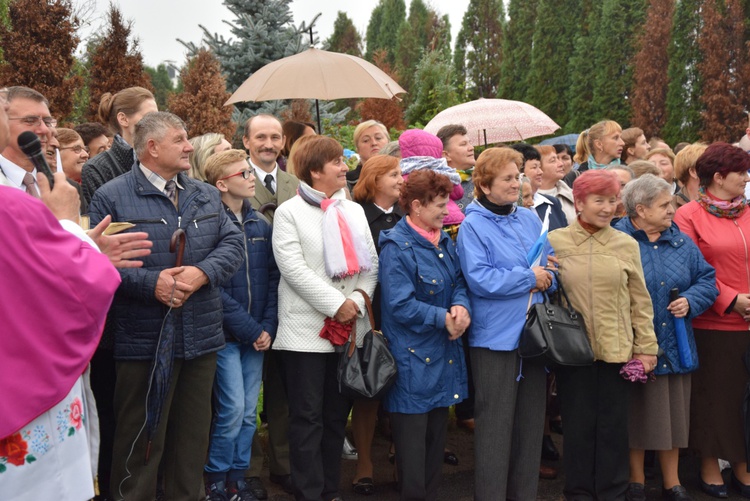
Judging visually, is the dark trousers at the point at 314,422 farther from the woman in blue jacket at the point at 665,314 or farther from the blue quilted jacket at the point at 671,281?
the blue quilted jacket at the point at 671,281

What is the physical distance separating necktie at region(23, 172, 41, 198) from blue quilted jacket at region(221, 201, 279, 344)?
1489 millimetres

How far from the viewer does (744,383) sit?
18.1 ft

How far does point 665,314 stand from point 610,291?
0.56m

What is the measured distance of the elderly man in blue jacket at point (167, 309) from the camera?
440cm

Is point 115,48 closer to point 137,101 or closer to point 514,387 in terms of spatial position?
point 137,101

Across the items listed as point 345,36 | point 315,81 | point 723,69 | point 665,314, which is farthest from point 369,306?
point 345,36

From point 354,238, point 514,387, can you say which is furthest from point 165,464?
point 514,387

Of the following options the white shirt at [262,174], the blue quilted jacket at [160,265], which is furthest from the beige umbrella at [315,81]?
the blue quilted jacket at [160,265]

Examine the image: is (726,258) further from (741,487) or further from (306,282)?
(306,282)

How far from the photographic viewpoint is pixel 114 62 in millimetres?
12922

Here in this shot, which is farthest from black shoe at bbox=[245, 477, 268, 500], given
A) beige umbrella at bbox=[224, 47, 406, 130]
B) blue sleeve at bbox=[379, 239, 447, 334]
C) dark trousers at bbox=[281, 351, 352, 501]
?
beige umbrella at bbox=[224, 47, 406, 130]

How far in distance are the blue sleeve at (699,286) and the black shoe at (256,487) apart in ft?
→ 9.69

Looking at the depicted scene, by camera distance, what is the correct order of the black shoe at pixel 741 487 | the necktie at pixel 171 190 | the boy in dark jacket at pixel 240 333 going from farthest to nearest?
the black shoe at pixel 741 487 → the boy in dark jacket at pixel 240 333 → the necktie at pixel 171 190

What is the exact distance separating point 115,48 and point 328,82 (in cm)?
683
